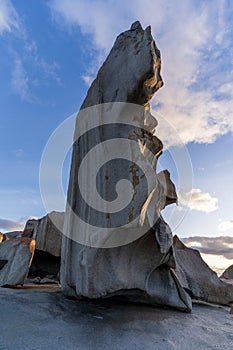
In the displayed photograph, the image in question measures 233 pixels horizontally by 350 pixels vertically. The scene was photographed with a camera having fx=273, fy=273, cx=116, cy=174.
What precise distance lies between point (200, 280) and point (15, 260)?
3596 millimetres

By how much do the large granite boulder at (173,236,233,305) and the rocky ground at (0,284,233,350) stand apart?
3.97ft

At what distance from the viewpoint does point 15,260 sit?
548cm

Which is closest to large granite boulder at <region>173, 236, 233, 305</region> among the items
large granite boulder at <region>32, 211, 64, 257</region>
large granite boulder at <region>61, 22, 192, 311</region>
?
large granite boulder at <region>61, 22, 192, 311</region>

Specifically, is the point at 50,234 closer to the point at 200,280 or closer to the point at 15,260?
the point at 15,260

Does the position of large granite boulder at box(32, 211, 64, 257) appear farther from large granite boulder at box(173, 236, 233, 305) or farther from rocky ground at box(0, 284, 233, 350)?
rocky ground at box(0, 284, 233, 350)

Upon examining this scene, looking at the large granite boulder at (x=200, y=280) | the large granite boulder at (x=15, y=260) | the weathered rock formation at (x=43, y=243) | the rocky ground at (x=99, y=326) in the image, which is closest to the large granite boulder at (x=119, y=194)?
the rocky ground at (x=99, y=326)

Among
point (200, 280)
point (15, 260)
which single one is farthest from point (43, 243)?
point (200, 280)

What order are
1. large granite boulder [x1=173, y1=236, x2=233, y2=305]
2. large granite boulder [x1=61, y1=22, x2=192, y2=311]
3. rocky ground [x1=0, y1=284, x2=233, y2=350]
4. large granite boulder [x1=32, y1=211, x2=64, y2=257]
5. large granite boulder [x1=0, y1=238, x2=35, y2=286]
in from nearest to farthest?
rocky ground [x1=0, y1=284, x2=233, y2=350], large granite boulder [x1=61, y1=22, x2=192, y2=311], large granite boulder [x1=173, y1=236, x2=233, y2=305], large granite boulder [x1=0, y1=238, x2=35, y2=286], large granite boulder [x1=32, y1=211, x2=64, y2=257]

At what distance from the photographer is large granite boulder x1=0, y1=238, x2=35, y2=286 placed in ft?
16.5

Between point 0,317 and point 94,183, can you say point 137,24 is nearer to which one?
point 94,183

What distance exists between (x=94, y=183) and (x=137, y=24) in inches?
95.9

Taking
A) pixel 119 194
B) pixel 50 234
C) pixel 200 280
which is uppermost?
pixel 50 234

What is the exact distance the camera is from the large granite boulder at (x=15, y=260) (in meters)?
5.03

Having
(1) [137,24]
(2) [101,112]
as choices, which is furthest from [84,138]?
(1) [137,24]
